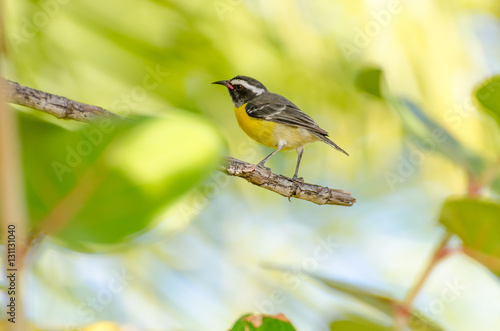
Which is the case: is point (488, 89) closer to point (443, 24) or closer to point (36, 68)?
point (443, 24)

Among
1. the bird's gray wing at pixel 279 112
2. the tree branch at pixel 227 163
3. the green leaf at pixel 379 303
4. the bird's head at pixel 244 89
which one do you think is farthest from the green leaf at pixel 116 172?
the bird's head at pixel 244 89

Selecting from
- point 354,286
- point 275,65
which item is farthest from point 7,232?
point 275,65

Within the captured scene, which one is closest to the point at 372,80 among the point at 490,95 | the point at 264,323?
the point at 490,95

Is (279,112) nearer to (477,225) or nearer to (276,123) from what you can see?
(276,123)

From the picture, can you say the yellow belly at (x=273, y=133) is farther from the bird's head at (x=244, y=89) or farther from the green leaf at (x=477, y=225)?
the green leaf at (x=477, y=225)

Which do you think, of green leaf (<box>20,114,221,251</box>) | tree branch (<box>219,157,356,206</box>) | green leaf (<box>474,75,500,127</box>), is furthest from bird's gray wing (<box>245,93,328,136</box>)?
green leaf (<box>20,114,221,251</box>)
